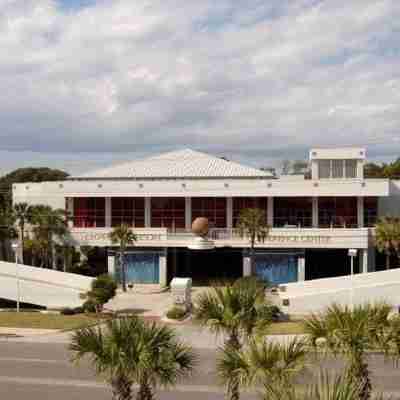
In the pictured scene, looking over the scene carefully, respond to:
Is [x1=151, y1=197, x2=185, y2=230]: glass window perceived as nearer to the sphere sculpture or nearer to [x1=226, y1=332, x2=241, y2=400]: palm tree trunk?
the sphere sculpture

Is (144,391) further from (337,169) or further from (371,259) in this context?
(337,169)

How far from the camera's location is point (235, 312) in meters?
14.5

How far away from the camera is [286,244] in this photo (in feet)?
157

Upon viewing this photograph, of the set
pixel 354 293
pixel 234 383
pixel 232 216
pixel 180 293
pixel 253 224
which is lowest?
pixel 354 293

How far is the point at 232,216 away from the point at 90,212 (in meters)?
Answer: 13.6

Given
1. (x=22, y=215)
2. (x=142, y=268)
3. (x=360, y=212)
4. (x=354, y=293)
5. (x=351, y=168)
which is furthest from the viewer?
(x=351, y=168)

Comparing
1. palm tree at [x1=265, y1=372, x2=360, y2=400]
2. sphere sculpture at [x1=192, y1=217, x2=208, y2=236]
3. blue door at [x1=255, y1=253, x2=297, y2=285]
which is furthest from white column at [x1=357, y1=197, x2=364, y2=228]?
palm tree at [x1=265, y1=372, x2=360, y2=400]

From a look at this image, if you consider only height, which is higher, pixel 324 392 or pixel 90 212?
pixel 90 212

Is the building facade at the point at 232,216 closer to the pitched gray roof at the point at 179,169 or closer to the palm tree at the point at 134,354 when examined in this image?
the pitched gray roof at the point at 179,169

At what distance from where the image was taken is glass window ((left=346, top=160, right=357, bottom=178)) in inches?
2128

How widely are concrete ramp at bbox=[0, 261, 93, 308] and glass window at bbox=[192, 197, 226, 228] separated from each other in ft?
47.1

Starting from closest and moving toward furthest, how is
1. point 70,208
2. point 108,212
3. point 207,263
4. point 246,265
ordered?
point 246,265 → point 108,212 → point 70,208 → point 207,263

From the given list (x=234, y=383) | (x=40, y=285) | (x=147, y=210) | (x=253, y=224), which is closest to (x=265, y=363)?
(x=234, y=383)

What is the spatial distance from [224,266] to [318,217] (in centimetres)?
1067
